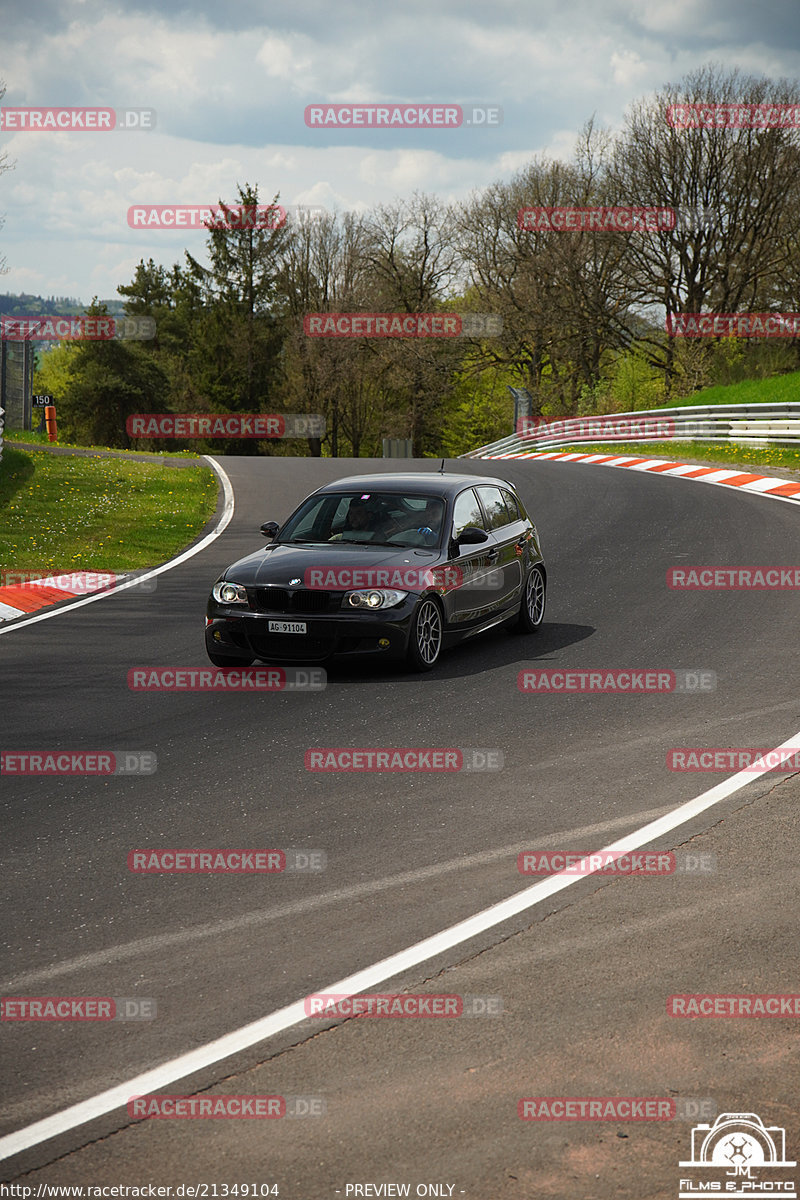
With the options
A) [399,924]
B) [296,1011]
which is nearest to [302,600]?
[399,924]

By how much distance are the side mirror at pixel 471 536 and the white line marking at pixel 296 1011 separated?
4.52 m

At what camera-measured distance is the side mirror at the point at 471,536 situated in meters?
10.9

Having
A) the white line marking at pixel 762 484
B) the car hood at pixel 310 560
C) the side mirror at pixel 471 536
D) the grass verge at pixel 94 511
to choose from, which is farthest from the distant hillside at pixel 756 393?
the car hood at pixel 310 560

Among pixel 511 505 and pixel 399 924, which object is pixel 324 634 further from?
pixel 399 924

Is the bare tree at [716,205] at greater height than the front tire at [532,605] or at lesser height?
greater

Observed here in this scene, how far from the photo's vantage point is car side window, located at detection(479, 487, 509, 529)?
12.1m

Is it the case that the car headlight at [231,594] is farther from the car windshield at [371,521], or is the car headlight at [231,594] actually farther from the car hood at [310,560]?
the car windshield at [371,521]

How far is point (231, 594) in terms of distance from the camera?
34.0 feet

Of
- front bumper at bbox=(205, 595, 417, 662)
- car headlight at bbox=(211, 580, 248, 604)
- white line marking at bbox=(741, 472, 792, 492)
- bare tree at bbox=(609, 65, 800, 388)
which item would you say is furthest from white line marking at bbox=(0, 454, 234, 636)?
bare tree at bbox=(609, 65, 800, 388)

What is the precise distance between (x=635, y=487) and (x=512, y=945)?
783 inches

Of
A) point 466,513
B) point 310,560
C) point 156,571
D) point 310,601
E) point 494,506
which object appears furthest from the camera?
point 156,571

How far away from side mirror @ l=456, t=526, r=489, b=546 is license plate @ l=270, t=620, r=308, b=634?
1.69 m

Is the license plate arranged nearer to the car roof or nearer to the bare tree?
the car roof

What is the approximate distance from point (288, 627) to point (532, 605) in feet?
10.4
